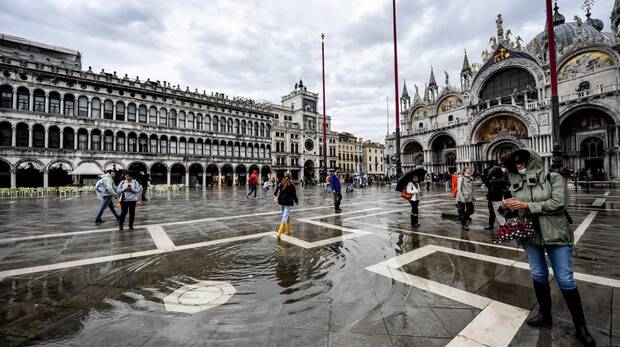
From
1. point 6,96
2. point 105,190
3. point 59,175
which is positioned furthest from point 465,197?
point 6,96

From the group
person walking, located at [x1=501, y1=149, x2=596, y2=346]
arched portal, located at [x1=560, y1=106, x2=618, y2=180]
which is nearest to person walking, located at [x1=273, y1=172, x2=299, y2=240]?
person walking, located at [x1=501, y1=149, x2=596, y2=346]

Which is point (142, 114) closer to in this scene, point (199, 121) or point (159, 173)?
point (199, 121)

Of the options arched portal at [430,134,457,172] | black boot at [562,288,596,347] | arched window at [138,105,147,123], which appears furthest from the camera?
arched portal at [430,134,457,172]

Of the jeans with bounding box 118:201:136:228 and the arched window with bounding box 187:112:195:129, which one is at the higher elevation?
the arched window with bounding box 187:112:195:129

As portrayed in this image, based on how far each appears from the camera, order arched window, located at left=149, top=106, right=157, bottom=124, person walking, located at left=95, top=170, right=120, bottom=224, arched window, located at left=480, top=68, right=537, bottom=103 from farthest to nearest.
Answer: arched window, located at left=149, top=106, right=157, bottom=124
arched window, located at left=480, top=68, right=537, bottom=103
person walking, located at left=95, top=170, right=120, bottom=224

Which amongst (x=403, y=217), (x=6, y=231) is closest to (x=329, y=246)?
(x=403, y=217)

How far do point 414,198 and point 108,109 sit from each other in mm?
40441

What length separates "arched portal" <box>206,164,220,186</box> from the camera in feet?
141

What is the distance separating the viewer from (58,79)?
30.5 metres

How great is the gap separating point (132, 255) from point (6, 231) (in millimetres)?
5305

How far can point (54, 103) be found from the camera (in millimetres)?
30375

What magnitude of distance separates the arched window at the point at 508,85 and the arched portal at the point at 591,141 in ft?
17.2

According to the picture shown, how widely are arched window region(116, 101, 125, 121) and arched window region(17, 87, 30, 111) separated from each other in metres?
8.03

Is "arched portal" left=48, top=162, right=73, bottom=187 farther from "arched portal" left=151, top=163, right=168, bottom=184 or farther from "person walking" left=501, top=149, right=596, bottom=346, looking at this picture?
"person walking" left=501, top=149, right=596, bottom=346
